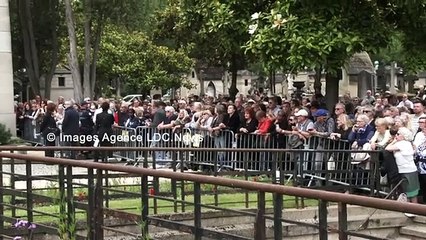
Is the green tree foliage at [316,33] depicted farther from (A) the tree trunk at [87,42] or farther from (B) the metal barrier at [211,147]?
(A) the tree trunk at [87,42]

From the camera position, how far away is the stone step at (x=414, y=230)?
11195 mm

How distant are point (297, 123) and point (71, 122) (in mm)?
8106

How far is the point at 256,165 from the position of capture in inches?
573

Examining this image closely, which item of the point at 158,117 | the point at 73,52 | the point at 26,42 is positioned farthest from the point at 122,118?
the point at 26,42

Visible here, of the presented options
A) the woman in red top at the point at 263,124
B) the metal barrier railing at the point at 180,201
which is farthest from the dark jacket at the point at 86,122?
the metal barrier railing at the point at 180,201

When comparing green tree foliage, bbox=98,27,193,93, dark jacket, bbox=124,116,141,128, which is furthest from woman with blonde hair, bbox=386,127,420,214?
green tree foliage, bbox=98,27,193,93

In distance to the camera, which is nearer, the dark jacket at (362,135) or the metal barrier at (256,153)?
the dark jacket at (362,135)

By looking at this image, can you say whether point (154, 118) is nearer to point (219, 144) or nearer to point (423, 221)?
point (219, 144)

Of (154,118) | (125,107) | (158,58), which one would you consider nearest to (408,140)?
(154,118)

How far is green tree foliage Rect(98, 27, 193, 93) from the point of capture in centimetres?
5519

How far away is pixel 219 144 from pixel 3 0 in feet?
37.6

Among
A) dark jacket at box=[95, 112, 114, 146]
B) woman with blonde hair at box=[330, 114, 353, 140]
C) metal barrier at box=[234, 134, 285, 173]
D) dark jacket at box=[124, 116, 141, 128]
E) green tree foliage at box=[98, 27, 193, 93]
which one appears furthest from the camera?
green tree foliage at box=[98, 27, 193, 93]

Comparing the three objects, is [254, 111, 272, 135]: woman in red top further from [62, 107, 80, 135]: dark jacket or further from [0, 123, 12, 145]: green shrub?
[0, 123, 12, 145]: green shrub

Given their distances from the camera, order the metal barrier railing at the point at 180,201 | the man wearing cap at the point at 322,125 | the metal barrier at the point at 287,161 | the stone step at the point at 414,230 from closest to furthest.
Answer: the metal barrier railing at the point at 180,201
the stone step at the point at 414,230
the metal barrier at the point at 287,161
the man wearing cap at the point at 322,125
